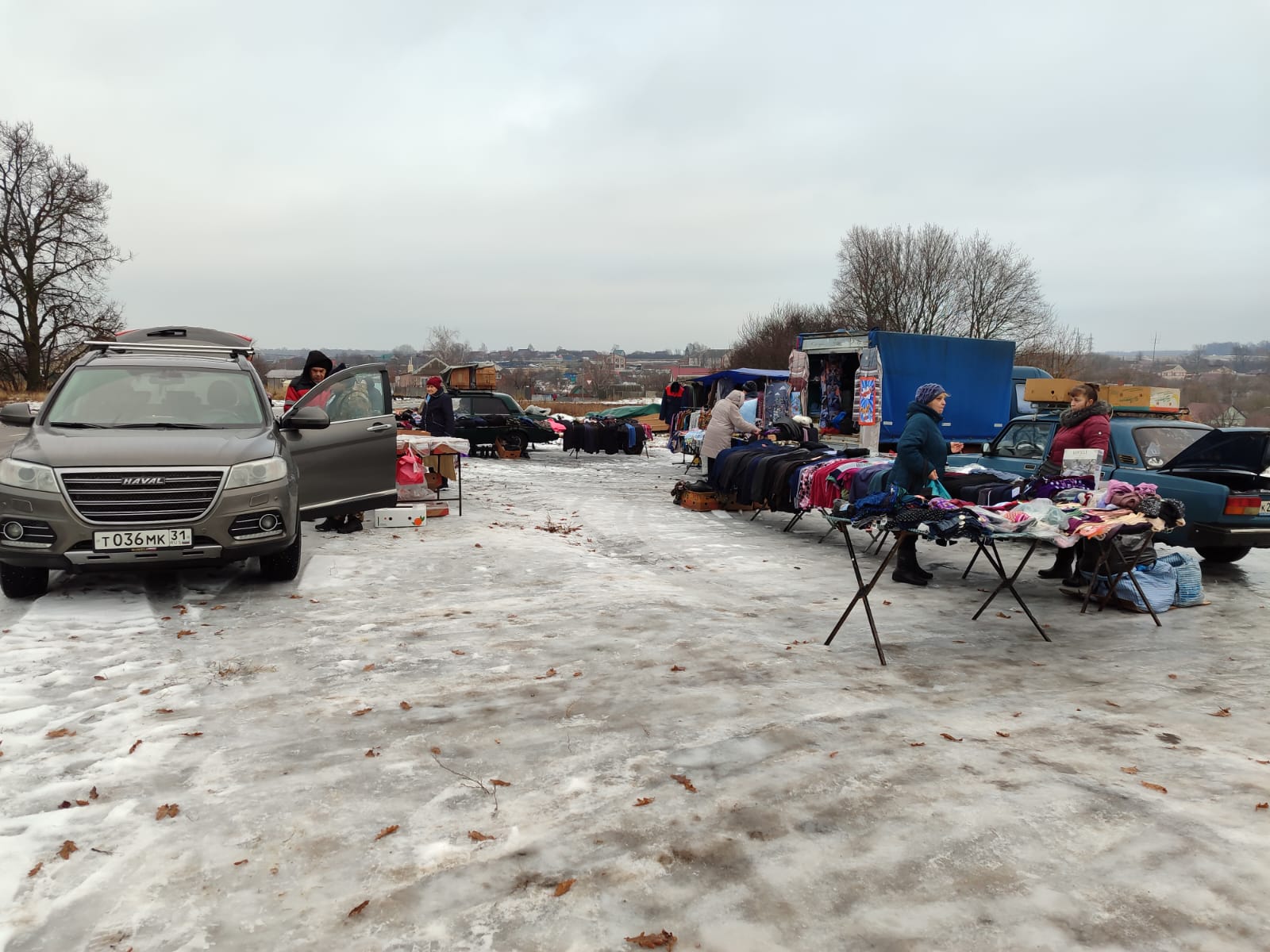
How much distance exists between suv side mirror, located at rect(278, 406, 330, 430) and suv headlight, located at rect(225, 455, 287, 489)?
663mm

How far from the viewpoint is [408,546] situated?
8.77 metres

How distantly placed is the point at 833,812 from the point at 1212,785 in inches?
64.4

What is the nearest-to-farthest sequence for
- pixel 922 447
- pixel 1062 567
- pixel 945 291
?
pixel 922 447 → pixel 1062 567 → pixel 945 291

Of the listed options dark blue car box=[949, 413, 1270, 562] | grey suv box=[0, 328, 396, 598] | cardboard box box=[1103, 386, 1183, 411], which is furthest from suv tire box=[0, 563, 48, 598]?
cardboard box box=[1103, 386, 1183, 411]

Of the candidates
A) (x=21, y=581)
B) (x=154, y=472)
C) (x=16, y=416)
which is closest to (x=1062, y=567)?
(x=154, y=472)

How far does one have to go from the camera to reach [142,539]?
582cm

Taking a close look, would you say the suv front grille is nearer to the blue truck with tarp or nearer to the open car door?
the open car door

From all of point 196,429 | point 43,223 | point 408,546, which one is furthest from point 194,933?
point 43,223

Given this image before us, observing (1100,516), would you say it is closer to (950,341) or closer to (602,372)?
(950,341)

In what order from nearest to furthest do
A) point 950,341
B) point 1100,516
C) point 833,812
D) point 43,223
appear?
1. point 833,812
2. point 1100,516
3. point 950,341
4. point 43,223

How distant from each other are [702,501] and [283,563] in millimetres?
7175

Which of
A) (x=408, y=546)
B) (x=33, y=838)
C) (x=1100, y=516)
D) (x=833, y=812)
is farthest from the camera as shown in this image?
(x=408, y=546)

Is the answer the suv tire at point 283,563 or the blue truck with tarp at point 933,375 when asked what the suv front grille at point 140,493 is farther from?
Result: the blue truck with tarp at point 933,375

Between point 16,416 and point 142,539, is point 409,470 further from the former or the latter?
point 142,539
